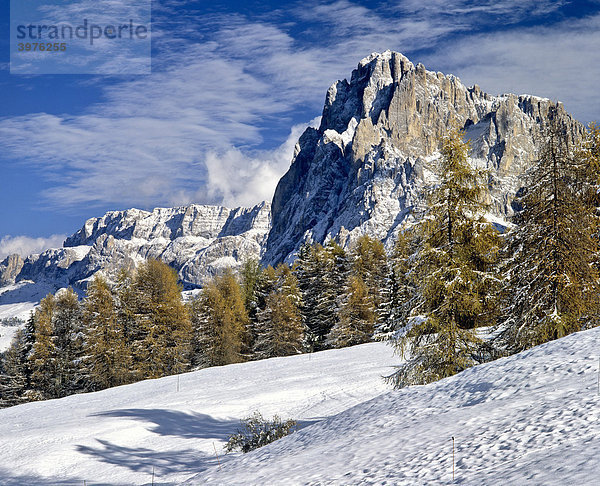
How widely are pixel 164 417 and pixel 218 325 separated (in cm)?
2430

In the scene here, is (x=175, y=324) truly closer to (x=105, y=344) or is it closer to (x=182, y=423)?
(x=105, y=344)

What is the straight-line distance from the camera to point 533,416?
5.98 metres

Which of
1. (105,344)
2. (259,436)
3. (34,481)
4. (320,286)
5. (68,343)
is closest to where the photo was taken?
(34,481)

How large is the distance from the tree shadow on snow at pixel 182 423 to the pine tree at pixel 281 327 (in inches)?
891

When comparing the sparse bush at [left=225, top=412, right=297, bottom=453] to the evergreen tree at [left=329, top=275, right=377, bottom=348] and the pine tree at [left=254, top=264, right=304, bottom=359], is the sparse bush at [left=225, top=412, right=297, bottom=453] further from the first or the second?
the pine tree at [left=254, top=264, right=304, bottom=359]

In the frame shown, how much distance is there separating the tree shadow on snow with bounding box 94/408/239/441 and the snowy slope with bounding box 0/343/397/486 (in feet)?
0.12

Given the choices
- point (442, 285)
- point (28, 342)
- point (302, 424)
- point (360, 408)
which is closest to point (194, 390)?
point (302, 424)

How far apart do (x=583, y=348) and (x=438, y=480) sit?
175 inches

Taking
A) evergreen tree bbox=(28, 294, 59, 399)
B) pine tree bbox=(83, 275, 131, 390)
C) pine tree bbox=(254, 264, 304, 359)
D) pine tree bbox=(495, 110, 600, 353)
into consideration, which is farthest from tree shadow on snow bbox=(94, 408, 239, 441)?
evergreen tree bbox=(28, 294, 59, 399)

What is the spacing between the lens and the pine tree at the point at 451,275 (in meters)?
15.0

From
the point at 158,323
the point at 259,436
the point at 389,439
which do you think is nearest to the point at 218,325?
the point at 158,323

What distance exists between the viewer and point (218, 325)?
4259 centimetres

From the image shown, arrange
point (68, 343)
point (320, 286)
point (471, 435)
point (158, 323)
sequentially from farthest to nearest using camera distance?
1. point (320, 286)
2. point (68, 343)
3. point (158, 323)
4. point (471, 435)

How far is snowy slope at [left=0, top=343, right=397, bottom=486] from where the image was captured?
1379 centimetres
